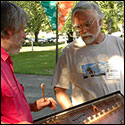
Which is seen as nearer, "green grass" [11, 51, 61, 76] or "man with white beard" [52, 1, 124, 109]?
"man with white beard" [52, 1, 124, 109]

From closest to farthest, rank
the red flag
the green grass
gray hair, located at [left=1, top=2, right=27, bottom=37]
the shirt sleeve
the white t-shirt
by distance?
gray hair, located at [left=1, top=2, right=27, bottom=37], the white t-shirt, the shirt sleeve, the red flag, the green grass

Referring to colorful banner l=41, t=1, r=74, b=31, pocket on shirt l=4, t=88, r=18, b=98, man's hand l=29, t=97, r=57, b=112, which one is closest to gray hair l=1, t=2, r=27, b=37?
pocket on shirt l=4, t=88, r=18, b=98

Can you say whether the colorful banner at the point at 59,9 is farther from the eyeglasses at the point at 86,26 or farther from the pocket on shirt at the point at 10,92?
the pocket on shirt at the point at 10,92

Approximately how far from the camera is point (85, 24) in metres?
2.01

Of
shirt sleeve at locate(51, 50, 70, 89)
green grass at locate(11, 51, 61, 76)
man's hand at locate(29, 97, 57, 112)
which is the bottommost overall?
green grass at locate(11, 51, 61, 76)

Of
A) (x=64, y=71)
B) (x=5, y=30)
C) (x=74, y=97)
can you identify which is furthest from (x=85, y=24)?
(x=5, y=30)

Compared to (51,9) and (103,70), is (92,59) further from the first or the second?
(51,9)

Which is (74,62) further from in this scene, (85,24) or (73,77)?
(85,24)

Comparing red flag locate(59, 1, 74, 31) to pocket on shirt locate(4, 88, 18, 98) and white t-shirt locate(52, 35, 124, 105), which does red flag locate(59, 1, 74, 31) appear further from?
pocket on shirt locate(4, 88, 18, 98)

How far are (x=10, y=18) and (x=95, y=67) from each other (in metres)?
0.92

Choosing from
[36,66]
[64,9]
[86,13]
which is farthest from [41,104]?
[36,66]

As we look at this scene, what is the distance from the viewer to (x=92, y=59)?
2.05 meters

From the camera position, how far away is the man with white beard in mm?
1998

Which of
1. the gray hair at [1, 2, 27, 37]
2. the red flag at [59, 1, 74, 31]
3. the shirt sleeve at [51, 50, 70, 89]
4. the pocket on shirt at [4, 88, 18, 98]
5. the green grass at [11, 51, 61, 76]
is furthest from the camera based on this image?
the green grass at [11, 51, 61, 76]
